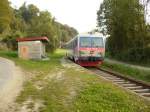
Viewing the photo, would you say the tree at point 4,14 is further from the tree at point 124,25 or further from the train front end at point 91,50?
the train front end at point 91,50

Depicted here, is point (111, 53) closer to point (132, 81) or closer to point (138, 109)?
point (132, 81)

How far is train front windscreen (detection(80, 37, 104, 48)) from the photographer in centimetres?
3212

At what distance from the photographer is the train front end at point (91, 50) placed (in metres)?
31.8

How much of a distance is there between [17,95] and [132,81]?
30.5 feet

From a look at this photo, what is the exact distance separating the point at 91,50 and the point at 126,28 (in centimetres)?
1620

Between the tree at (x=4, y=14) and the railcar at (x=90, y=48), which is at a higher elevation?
the tree at (x=4, y=14)

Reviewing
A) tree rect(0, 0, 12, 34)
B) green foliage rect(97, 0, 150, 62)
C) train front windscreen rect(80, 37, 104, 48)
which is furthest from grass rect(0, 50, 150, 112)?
tree rect(0, 0, 12, 34)

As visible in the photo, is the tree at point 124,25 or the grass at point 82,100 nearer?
the grass at point 82,100

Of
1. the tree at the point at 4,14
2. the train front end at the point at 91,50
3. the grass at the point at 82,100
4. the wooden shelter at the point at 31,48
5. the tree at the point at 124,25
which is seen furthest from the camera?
the tree at the point at 4,14

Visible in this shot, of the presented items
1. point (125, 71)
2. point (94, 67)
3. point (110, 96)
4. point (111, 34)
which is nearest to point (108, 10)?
point (111, 34)

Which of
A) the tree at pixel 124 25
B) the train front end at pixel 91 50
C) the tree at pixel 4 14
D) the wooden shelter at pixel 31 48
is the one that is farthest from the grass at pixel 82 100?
the tree at pixel 4 14

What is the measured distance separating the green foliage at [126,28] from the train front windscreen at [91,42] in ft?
23.0

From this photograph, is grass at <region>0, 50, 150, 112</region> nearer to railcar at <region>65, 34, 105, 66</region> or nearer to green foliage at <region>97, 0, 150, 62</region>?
railcar at <region>65, 34, 105, 66</region>

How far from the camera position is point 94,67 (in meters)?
33.8
